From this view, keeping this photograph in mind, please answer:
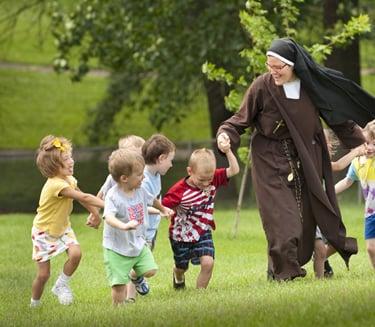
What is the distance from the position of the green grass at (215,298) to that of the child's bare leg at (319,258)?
0.75ft

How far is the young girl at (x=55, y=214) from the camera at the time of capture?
36.1 feet

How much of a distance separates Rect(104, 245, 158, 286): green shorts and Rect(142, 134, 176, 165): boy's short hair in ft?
3.31

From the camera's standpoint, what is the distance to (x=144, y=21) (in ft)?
83.5

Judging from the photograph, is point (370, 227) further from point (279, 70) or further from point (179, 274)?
point (279, 70)

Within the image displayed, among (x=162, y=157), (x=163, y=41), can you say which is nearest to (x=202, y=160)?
(x=162, y=157)

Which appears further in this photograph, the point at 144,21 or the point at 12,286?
the point at 144,21

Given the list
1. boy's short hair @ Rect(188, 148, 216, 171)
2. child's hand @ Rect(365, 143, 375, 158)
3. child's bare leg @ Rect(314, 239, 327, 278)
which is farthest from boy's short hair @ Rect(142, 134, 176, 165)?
child's hand @ Rect(365, 143, 375, 158)

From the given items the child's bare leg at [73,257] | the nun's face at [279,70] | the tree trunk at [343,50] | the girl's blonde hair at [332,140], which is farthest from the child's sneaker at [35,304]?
the tree trunk at [343,50]

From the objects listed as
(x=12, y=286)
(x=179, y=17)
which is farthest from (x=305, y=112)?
(x=179, y=17)

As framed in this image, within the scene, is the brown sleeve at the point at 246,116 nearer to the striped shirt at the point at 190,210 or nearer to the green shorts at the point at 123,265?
the striped shirt at the point at 190,210

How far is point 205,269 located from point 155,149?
1.18m

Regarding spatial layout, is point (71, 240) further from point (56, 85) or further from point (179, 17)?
point (56, 85)

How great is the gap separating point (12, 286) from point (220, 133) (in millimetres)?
3496

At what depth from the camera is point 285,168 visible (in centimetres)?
1114
